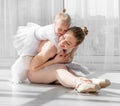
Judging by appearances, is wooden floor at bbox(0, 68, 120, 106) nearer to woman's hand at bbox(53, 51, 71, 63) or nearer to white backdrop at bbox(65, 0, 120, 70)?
woman's hand at bbox(53, 51, 71, 63)

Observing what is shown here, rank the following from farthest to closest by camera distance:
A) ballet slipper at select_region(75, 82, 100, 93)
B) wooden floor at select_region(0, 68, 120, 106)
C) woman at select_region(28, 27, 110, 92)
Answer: woman at select_region(28, 27, 110, 92)
ballet slipper at select_region(75, 82, 100, 93)
wooden floor at select_region(0, 68, 120, 106)

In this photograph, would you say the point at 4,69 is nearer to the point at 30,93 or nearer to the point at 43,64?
the point at 43,64

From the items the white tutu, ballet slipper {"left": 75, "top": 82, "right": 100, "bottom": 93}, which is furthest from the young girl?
ballet slipper {"left": 75, "top": 82, "right": 100, "bottom": 93}

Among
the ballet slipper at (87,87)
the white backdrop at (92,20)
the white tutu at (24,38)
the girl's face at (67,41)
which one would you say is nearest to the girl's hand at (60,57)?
the girl's face at (67,41)

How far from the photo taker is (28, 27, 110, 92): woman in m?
2.21

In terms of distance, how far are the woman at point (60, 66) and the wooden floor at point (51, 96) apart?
0.05 m

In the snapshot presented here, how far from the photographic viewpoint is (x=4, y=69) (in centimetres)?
355

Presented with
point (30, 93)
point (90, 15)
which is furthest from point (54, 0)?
point (30, 93)

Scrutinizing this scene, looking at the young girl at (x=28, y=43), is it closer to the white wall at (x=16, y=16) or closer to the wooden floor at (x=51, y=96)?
the wooden floor at (x=51, y=96)

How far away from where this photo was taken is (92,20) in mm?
3439

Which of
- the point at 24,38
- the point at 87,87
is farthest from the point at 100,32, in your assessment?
the point at 87,87

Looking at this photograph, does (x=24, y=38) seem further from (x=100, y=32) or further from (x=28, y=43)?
(x=100, y=32)

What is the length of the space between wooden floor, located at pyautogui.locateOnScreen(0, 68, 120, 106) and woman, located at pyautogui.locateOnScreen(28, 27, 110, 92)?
0.05m

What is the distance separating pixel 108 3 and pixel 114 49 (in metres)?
0.42
